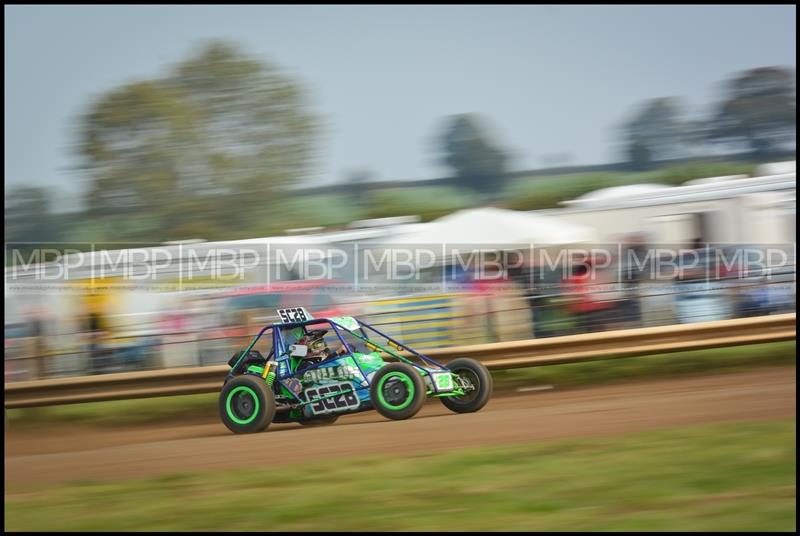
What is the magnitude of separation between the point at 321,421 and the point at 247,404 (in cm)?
79

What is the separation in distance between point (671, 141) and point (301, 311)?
79.5 ft

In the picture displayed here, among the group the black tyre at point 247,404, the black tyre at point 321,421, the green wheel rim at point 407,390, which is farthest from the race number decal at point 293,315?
the green wheel rim at point 407,390

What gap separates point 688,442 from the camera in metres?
6.14

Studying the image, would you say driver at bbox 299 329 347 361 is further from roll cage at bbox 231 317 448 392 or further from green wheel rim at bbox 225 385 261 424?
green wheel rim at bbox 225 385 261 424

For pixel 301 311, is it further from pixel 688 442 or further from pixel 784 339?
pixel 784 339

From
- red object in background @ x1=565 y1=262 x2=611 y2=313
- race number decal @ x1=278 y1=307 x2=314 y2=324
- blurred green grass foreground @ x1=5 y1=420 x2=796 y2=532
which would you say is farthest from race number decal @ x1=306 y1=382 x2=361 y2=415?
red object in background @ x1=565 y1=262 x2=611 y2=313

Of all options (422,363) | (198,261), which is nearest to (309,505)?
(422,363)

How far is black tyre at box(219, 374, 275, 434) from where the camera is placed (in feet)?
26.8

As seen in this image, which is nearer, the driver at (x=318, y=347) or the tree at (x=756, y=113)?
the driver at (x=318, y=347)

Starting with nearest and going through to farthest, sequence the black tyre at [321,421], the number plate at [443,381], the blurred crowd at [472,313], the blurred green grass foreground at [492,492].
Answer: the blurred green grass foreground at [492,492] < the number plate at [443,381] < the black tyre at [321,421] < the blurred crowd at [472,313]

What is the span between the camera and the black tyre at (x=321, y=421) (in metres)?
8.52

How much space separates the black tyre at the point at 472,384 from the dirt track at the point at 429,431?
147mm

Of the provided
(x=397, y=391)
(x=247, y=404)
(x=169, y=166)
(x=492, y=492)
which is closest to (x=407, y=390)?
(x=397, y=391)

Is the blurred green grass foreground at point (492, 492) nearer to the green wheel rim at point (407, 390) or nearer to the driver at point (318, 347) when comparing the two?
the green wheel rim at point (407, 390)
